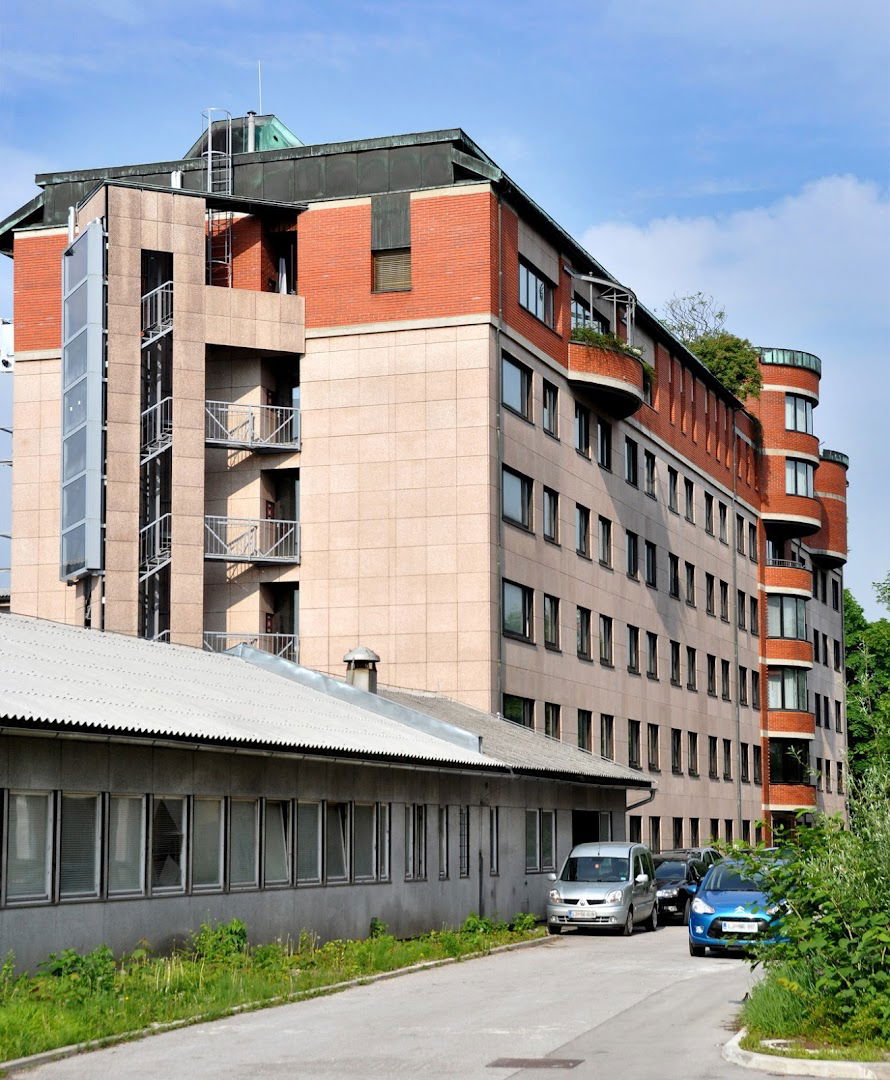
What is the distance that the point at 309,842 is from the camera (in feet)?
87.7

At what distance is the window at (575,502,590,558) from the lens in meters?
51.2

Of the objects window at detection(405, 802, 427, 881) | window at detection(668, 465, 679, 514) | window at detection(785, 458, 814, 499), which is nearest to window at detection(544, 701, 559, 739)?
window at detection(668, 465, 679, 514)

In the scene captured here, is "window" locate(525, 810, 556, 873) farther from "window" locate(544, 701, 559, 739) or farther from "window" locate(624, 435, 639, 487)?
"window" locate(624, 435, 639, 487)

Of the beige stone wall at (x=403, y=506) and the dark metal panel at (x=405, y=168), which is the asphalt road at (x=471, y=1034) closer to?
the beige stone wall at (x=403, y=506)

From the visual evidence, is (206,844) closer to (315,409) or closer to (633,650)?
(315,409)

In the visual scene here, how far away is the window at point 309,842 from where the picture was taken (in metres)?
26.4

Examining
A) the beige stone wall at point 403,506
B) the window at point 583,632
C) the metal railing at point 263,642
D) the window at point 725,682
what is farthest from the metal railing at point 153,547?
the window at point 725,682

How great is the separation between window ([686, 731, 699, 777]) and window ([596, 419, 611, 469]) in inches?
529

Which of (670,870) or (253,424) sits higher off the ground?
(253,424)

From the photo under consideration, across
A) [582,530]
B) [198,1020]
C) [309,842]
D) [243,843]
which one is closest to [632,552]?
[582,530]

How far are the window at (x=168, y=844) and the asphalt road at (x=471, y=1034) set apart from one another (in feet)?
9.77

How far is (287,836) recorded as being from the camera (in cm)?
2598

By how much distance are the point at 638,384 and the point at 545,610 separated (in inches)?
345

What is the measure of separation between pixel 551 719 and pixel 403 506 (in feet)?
26.9
